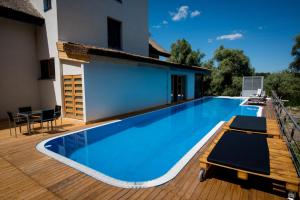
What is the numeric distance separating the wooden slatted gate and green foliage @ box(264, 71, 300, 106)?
1886 centimetres

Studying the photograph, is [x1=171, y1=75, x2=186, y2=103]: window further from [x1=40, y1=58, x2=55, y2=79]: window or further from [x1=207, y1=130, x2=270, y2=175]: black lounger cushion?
[x1=207, y1=130, x2=270, y2=175]: black lounger cushion

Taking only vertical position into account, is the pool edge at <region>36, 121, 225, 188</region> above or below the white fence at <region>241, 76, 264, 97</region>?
below

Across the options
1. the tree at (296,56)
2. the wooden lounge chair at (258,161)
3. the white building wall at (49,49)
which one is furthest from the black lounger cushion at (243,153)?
the tree at (296,56)

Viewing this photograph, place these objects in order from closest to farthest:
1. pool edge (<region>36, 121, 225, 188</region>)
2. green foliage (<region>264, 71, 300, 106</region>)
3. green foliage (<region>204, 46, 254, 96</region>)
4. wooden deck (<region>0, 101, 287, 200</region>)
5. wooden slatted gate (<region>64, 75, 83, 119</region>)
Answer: wooden deck (<region>0, 101, 287, 200</region>) → pool edge (<region>36, 121, 225, 188</region>) → wooden slatted gate (<region>64, 75, 83, 119</region>) → green foliage (<region>264, 71, 300, 106</region>) → green foliage (<region>204, 46, 254, 96</region>)

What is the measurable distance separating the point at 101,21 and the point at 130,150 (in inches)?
382

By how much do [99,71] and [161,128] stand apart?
4.24 m

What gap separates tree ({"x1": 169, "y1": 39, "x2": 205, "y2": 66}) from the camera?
26.9 meters

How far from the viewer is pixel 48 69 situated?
10258mm

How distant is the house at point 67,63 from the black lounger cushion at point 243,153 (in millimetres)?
6478

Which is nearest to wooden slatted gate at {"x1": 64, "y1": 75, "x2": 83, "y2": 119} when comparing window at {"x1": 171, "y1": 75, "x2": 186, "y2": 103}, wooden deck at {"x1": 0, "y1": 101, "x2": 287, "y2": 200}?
wooden deck at {"x1": 0, "y1": 101, "x2": 287, "y2": 200}

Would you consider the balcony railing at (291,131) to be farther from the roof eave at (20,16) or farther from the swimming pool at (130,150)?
the roof eave at (20,16)

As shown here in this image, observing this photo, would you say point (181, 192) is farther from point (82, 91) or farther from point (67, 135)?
point (82, 91)

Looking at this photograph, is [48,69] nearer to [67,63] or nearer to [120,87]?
[67,63]

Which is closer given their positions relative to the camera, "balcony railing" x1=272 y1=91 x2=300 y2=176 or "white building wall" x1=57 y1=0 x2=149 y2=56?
"balcony railing" x1=272 y1=91 x2=300 y2=176
